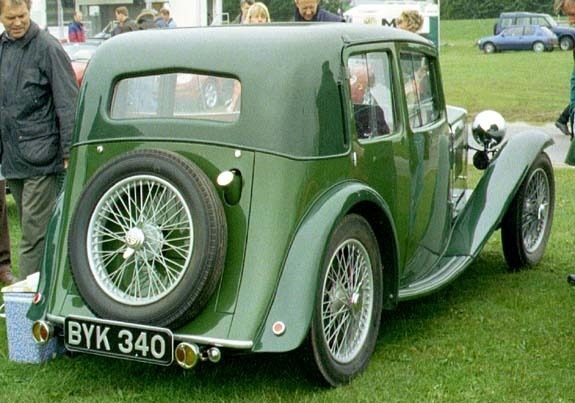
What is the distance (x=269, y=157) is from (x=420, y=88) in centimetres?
177

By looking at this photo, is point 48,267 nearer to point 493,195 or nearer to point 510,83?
point 493,195

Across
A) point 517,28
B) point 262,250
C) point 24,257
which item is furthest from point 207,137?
point 517,28

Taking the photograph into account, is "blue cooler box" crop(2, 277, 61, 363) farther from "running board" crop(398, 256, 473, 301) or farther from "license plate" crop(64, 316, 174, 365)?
"running board" crop(398, 256, 473, 301)

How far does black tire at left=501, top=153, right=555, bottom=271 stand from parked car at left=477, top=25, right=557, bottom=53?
1365 inches

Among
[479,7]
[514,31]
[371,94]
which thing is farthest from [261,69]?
[479,7]

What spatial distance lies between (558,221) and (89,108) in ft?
15.3

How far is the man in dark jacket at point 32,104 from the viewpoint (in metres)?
5.46

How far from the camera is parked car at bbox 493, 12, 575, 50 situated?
131 feet

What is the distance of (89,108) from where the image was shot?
475 cm

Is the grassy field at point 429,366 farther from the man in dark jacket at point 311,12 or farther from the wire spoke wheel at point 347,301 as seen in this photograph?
the man in dark jacket at point 311,12

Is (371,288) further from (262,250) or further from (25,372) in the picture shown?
(25,372)

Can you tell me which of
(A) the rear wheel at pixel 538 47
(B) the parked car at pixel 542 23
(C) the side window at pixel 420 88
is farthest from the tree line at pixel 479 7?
(C) the side window at pixel 420 88

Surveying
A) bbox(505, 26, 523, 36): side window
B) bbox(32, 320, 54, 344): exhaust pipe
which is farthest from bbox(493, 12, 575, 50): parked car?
bbox(32, 320, 54, 344): exhaust pipe

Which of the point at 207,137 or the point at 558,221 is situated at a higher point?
the point at 207,137
